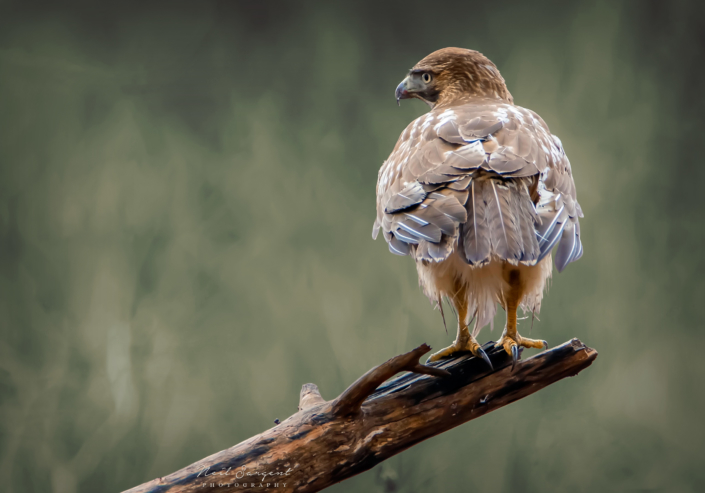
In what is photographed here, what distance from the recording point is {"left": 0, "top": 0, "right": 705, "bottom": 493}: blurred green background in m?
3.70

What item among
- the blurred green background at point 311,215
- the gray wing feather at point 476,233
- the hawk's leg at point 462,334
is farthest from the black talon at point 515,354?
the blurred green background at point 311,215

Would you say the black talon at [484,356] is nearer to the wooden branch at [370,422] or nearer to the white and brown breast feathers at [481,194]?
the wooden branch at [370,422]

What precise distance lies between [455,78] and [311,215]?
5.48 feet

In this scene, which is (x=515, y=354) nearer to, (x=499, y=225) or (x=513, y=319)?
(x=513, y=319)

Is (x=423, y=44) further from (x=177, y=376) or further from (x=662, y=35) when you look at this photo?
(x=177, y=376)

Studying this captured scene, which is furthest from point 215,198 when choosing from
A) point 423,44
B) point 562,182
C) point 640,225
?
point 640,225

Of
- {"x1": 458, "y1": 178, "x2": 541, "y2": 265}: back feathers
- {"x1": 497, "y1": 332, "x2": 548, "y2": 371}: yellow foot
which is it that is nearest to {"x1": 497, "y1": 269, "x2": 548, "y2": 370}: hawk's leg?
{"x1": 497, "y1": 332, "x2": 548, "y2": 371}: yellow foot

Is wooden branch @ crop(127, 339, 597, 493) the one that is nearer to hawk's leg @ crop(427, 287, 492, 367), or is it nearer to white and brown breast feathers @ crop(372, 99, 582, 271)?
hawk's leg @ crop(427, 287, 492, 367)

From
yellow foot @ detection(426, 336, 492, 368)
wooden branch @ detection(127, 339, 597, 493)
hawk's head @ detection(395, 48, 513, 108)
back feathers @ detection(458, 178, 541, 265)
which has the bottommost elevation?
wooden branch @ detection(127, 339, 597, 493)

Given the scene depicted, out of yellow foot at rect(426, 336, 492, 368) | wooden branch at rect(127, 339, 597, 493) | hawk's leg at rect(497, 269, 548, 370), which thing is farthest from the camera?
yellow foot at rect(426, 336, 492, 368)

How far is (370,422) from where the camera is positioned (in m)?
1.82

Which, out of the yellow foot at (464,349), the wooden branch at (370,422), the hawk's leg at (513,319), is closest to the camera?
the wooden branch at (370,422)

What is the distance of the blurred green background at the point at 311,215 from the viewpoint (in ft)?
12.1

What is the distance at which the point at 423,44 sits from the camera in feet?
12.5
